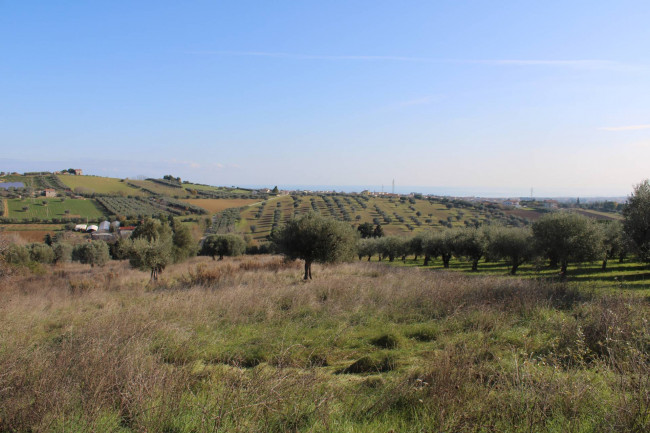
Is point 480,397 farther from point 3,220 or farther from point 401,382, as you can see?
point 3,220

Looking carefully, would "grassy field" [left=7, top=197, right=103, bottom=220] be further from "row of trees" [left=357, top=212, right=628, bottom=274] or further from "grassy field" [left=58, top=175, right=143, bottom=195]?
"row of trees" [left=357, top=212, right=628, bottom=274]

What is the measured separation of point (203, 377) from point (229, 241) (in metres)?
47.0

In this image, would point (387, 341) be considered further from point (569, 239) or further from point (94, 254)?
point (94, 254)

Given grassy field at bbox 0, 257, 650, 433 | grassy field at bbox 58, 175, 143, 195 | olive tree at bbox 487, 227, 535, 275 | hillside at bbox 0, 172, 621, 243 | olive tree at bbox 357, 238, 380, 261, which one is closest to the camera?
grassy field at bbox 0, 257, 650, 433

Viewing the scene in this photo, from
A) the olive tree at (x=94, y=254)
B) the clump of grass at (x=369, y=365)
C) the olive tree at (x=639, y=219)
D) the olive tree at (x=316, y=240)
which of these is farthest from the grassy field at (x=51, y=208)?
the olive tree at (x=639, y=219)

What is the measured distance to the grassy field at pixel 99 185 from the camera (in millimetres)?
114081

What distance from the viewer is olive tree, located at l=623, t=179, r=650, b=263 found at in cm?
1655

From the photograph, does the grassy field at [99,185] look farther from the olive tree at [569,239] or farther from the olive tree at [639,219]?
the olive tree at [639,219]

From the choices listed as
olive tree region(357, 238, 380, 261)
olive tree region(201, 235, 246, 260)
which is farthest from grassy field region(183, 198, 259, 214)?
olive tree region(357, 238, 380, 261)

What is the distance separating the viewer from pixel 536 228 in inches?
1161

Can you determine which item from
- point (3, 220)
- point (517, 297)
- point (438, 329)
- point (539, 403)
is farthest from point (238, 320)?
point (3, 220)

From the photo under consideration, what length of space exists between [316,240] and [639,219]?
1679cm

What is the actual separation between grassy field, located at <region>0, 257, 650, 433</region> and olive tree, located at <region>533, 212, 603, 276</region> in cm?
2335

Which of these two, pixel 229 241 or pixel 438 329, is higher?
pixel 438 329
